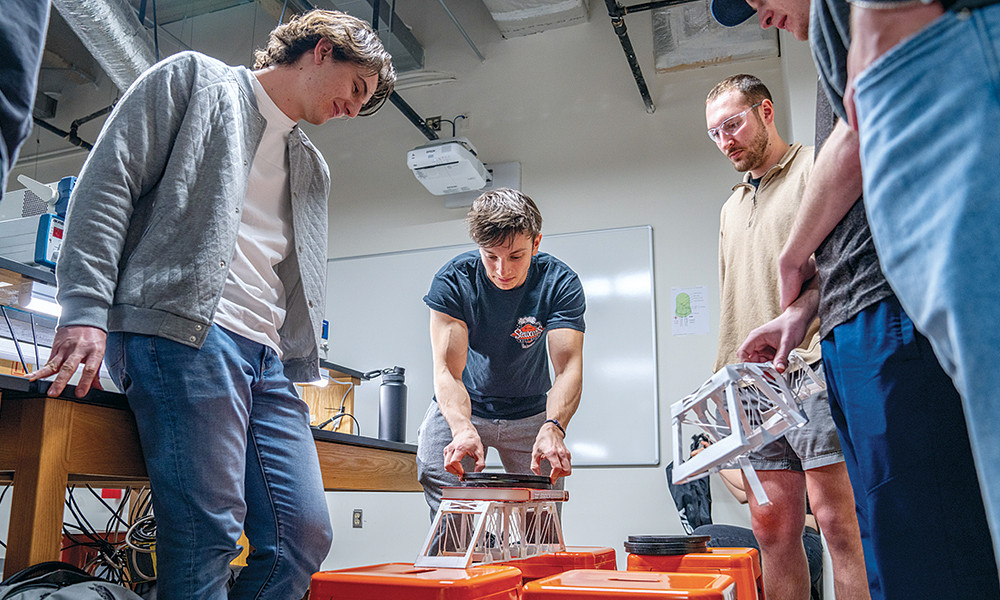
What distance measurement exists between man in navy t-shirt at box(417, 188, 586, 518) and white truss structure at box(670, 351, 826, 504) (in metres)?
0.76

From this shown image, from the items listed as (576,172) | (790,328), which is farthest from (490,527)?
(576,172)

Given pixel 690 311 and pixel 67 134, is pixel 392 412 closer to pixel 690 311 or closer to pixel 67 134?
pixel 690 311

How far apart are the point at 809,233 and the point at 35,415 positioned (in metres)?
1.28

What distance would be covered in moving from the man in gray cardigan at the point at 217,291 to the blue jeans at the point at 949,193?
1.06 m

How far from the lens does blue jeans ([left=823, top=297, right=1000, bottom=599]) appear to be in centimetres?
82

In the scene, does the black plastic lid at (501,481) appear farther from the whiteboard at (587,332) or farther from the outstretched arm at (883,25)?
the whiteboard at (587,332)

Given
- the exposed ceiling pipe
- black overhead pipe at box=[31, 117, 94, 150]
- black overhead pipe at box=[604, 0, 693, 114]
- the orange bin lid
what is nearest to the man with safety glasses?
the orange bin lid

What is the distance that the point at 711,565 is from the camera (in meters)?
1.49

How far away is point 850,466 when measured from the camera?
102 cm

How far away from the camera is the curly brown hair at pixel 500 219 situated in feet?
6.68

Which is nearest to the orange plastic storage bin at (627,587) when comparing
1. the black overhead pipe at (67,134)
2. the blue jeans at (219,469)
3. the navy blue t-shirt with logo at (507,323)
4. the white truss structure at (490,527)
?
the white truss structure at (490,527)

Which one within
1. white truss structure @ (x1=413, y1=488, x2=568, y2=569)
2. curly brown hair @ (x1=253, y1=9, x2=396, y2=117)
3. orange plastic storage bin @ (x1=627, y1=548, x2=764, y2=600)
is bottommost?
orange plastic storage bin @ (x1=627, y1=548, x2=764, y2=600)

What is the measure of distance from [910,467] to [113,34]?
4259 millimetres

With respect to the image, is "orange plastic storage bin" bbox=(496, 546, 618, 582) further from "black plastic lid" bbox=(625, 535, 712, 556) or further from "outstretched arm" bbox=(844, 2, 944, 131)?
"outstretched arm" bbox=(844, 2, 944, 131)
